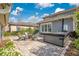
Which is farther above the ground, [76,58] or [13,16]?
[13,16]

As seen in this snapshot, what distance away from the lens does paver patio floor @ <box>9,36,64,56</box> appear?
117 inches

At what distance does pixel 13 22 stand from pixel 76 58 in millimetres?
1059

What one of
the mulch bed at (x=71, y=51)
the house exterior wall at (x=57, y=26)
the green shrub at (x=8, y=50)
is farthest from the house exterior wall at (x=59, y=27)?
the green shrub at (x=8, y=50)

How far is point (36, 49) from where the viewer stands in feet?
9.84

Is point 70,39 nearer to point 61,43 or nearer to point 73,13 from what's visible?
point 61,43

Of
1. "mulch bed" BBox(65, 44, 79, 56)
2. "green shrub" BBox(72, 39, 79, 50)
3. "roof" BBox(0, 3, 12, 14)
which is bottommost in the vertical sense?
"mulch bed" BBox(65, 44, 79, 56)

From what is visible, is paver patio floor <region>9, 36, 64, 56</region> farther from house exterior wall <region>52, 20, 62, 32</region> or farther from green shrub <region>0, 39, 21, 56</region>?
house exterior wall <region>52, 20, 62, 32</region>

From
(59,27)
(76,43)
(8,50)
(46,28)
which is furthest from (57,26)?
(8,50)

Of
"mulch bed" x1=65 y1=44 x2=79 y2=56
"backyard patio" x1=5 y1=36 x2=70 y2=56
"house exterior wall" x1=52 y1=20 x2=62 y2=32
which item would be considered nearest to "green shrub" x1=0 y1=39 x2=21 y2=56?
"backyard patio" x1=5 y1=36 x2=70 y2=56

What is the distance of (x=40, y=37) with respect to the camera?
3.06 m

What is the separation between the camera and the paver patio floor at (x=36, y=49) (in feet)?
9.73

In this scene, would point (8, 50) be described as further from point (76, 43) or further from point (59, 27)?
point (76, 43)

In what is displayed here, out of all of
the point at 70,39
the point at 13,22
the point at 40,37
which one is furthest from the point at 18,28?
the point at 70,39

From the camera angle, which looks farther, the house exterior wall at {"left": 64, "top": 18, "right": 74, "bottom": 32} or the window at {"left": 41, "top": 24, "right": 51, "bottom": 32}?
the window at {"left": 41, "top": 24, "right": 51, "bottom": 32}
